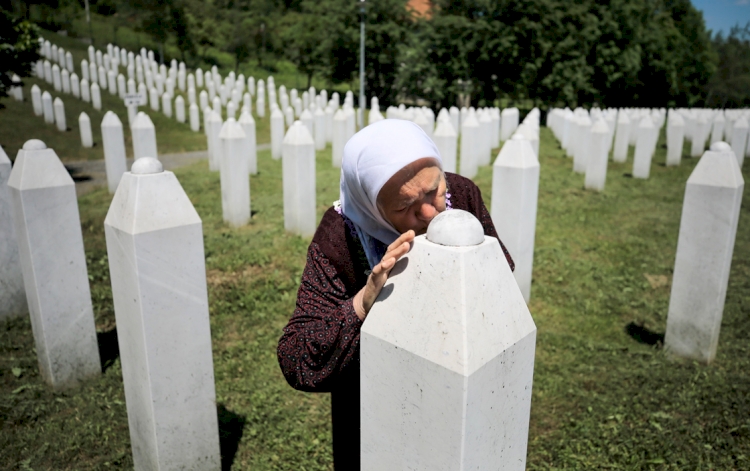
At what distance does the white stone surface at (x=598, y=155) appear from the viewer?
10.6 meters

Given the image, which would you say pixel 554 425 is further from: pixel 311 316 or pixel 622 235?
pixel 622 235

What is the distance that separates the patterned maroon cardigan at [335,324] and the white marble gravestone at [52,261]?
2912 millimetres

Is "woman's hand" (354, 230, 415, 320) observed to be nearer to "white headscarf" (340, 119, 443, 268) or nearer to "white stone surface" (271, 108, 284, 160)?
"white headscarf" (340, 119, 443, 268)

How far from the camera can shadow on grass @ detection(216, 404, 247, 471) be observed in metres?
3.42

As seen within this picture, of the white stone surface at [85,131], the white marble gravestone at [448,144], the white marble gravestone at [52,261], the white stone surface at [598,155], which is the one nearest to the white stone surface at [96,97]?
the white stone surface at [85,131]

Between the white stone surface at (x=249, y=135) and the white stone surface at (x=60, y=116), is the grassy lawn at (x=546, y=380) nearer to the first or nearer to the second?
the white stone surface at (x=249, y=135)

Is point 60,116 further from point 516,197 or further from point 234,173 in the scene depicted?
point 516,197

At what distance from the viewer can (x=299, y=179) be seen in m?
7.02

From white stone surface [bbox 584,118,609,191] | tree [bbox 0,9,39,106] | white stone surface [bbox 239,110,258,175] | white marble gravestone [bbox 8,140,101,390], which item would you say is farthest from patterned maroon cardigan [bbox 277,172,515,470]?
tree [bbox 0,9,39,106]

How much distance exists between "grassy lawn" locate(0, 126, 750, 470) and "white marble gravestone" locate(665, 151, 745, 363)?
0.28 metres

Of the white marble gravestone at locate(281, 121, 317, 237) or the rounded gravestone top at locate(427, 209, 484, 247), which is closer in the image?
the rounded gravestone top at locate(427, 209, 484, 247)

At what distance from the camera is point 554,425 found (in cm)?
370

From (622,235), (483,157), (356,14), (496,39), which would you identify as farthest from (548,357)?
(356,14)

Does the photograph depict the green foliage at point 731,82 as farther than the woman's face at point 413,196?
Yes
